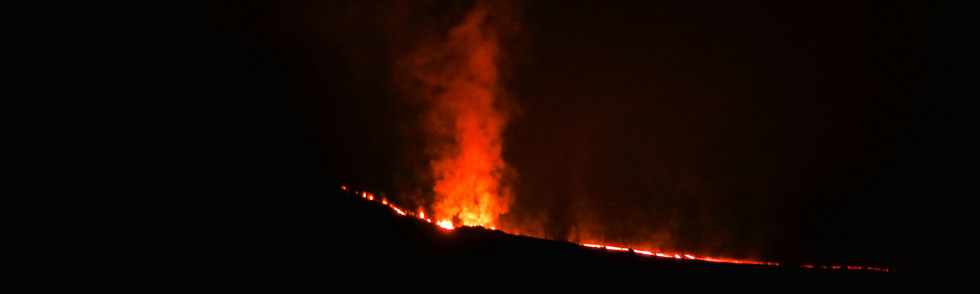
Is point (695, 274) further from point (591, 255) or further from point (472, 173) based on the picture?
point (472, 173)

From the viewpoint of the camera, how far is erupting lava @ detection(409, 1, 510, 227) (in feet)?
35.6

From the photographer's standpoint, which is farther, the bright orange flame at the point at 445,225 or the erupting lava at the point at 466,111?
the erupting lava at the point at 466,111

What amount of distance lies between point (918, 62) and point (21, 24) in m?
11.7

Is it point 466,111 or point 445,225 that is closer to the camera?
point 445,225

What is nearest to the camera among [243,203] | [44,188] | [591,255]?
[44,188]

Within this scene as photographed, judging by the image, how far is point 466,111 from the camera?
1116cm

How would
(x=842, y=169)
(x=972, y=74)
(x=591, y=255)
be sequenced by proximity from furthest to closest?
(x=842, y=169)
(x=972, y=74)
(x=591, y=255)

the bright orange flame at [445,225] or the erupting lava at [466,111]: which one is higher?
the erupting lava at [466,111]

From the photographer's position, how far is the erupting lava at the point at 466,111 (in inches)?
428

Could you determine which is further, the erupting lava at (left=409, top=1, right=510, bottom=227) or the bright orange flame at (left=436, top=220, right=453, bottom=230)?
the erupting lava at (left=409, top=1, right=510, bottom=227)

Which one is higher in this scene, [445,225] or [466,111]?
[466,111]

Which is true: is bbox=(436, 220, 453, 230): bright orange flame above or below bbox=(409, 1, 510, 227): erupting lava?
below

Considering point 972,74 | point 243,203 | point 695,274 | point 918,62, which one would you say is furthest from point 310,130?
point 972,74

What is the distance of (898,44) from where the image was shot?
10.5 m
